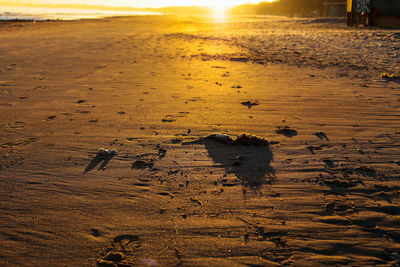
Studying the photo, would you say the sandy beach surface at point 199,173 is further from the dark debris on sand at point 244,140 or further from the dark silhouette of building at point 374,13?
the dark silhouette of building at point 374,13

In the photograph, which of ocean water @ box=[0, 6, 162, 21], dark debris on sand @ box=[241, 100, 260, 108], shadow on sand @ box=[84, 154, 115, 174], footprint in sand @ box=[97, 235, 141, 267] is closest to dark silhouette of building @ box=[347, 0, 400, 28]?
dark debris on sand @ box=[241, 100, 260, 108]

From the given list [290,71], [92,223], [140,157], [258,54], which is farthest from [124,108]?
[258,54]

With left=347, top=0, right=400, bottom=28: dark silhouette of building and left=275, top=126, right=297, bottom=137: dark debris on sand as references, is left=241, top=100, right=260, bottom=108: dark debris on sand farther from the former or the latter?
left=347, top=0, right=400, bottom=28: dark silhouette of building

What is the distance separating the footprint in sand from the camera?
1.74m

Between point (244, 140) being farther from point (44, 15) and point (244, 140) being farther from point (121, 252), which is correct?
point (44, 15)

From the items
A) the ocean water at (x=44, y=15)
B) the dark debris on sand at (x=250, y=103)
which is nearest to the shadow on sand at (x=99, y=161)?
the dark debris on sand at (x=250, y=103)

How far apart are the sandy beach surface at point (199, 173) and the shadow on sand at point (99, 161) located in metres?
0.02

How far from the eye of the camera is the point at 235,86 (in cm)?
561

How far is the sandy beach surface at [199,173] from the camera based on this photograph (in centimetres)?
187

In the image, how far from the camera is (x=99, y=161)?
2.90 metres

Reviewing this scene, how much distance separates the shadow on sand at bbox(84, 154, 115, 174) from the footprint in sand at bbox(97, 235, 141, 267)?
100 centimetres

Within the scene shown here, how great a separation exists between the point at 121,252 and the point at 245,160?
4.86 feet

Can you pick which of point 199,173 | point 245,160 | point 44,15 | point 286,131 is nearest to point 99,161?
point 199,173

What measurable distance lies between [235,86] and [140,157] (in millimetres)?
3116
